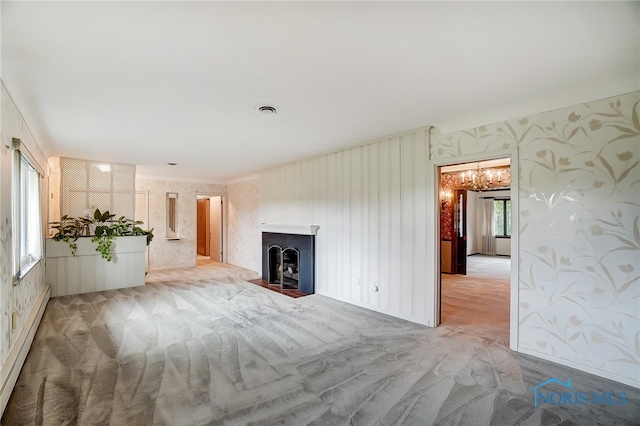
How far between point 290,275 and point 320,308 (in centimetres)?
156

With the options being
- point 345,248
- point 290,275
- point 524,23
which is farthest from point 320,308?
point 524,23

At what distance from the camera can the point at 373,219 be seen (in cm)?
422

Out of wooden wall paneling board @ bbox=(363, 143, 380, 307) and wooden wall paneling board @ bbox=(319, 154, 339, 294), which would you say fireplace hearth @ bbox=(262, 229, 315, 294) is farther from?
wooden wall paneling board @ bbox=(363, 143, 380, 307)

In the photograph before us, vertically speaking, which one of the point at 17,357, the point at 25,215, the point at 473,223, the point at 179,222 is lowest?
the point at 17,357

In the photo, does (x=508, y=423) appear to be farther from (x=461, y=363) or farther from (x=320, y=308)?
(x=320, y=308)

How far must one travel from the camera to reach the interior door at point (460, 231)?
696cm

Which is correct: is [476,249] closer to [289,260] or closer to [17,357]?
[289,260]

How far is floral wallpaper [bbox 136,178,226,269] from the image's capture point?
24.8 feet

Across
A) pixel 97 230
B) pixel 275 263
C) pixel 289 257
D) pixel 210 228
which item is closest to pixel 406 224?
pixel 289 257

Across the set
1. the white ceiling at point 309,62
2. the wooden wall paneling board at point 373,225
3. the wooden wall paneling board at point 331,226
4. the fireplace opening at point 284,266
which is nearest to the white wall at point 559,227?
the wooden wall paneling board at point 373,225

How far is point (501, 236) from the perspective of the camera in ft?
34.3

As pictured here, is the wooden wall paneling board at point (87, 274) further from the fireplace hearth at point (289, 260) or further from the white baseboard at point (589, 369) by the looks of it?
the white baseboard at point (589, 369)

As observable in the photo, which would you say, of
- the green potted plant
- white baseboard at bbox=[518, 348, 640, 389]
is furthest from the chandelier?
the green potted plant

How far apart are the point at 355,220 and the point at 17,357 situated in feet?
12.5
